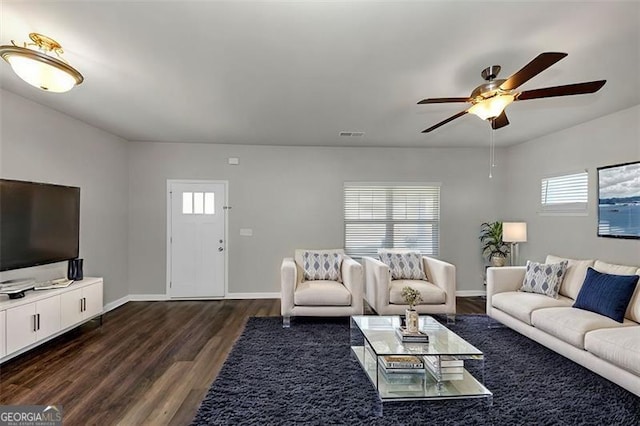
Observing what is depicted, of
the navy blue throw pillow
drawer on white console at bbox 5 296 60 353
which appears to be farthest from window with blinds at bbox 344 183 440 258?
drawer on white console at bbox 5 296 60 353

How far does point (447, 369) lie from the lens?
258 centimetres

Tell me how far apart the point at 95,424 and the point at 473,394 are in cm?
259

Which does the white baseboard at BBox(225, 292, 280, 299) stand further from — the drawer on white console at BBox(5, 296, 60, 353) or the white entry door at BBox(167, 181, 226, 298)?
the drawer on white console at BBox(5, 296, 60, 353)

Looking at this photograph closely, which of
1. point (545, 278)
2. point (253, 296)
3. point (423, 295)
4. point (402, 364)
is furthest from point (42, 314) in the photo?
point (545, 278)

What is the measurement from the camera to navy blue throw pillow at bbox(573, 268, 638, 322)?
9.75 ft

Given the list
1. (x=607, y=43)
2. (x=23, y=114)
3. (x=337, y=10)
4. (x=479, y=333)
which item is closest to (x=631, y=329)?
(x=479, y=333)

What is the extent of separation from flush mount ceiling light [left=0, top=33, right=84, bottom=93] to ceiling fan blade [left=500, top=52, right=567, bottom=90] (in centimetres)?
295

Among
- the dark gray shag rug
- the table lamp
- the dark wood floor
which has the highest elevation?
the table lamp

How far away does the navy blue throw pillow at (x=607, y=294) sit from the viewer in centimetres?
297

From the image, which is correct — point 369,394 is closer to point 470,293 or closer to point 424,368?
point 424,368

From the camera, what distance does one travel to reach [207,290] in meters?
5.44

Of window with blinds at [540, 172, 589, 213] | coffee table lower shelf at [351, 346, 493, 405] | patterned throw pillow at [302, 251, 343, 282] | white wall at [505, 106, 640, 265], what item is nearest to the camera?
coffee table lower shelf at [351, 346, 493, 405]

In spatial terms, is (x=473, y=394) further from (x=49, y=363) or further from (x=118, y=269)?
(x=118, y=269)

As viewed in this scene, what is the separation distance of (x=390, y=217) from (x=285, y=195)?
6.06ft
